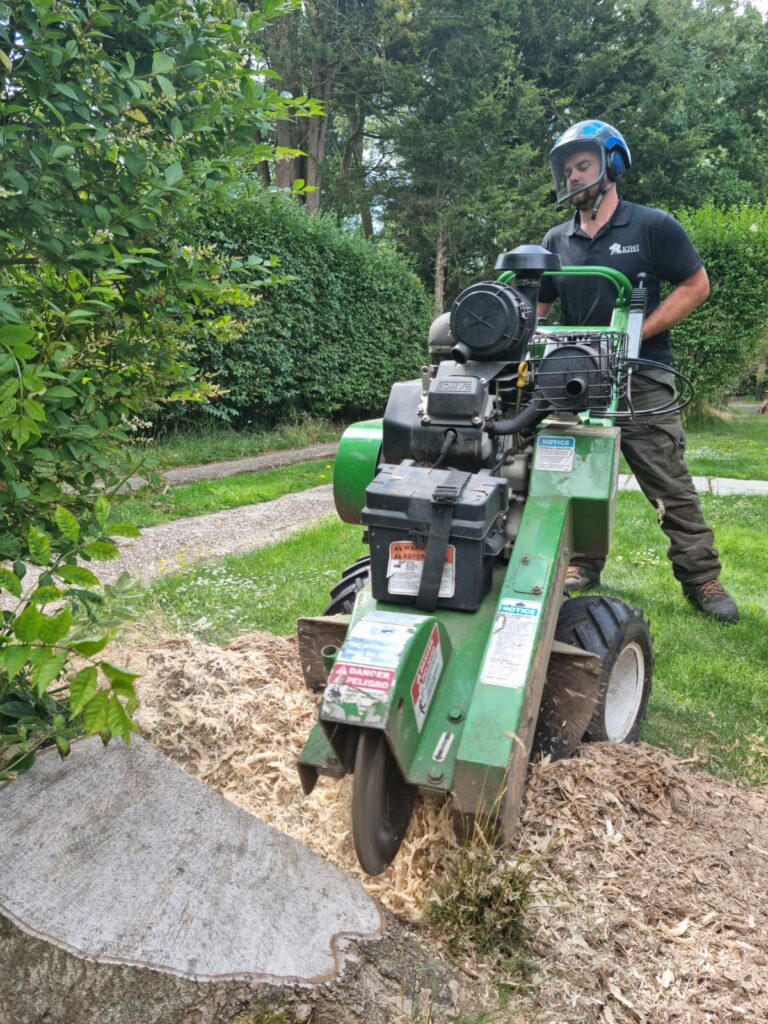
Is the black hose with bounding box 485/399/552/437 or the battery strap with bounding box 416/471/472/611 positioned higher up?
the black hose with bounding box 485/399/552/437

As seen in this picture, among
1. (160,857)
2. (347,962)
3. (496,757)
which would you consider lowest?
(347,962)

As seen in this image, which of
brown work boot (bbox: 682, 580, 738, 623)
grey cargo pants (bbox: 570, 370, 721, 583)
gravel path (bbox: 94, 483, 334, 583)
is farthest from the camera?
gravel path (bbox: 94, 483, 334, 583)

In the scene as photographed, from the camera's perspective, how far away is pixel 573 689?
2.63 m

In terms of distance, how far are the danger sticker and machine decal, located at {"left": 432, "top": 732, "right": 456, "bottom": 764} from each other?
300 mm

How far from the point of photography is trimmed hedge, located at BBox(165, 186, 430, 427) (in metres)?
10.3

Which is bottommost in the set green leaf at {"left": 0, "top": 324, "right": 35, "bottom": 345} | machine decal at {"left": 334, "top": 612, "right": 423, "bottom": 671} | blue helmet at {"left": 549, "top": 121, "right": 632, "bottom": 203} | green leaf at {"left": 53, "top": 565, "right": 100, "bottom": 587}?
machine decal at {"left": 334, "top": 612, "right": 423, "bottom": 671}

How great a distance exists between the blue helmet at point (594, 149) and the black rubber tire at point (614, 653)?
197 cm

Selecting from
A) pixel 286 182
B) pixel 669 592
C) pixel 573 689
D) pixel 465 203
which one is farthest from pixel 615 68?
pixel 573 689

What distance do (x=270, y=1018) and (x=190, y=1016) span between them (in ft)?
0.51

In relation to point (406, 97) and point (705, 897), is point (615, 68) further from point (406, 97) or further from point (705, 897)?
point (705, 897)

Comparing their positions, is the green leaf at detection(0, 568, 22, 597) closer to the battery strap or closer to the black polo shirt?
the battery strap

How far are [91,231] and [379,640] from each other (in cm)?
121

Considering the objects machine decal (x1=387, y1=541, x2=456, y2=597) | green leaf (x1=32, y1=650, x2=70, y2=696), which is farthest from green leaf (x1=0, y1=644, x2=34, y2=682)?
machine decal (x1=387, y1=541, x2=456, y2=597)

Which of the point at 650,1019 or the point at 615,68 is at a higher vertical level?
the point at 615,68
